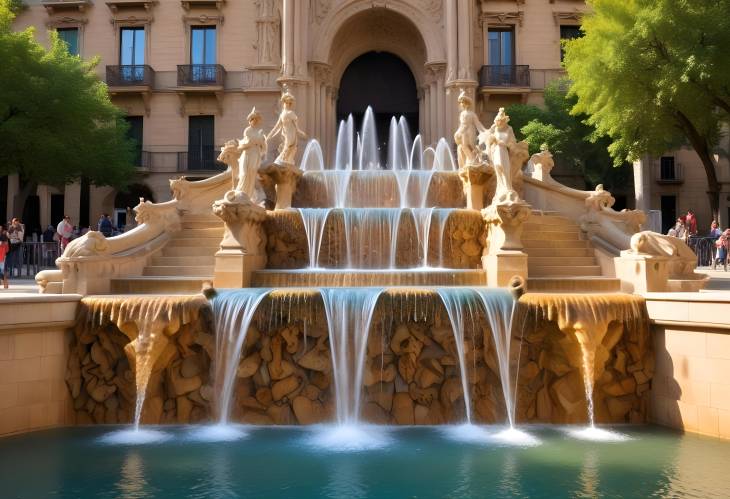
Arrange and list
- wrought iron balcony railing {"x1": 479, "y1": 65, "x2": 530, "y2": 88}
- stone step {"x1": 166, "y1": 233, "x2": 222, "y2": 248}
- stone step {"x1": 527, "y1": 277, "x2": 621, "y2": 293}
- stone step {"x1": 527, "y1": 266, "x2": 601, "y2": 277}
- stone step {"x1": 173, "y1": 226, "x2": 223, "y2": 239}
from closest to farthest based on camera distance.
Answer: stone step {"x1": 527, "y1": 277, "x2": 621, "y2": 293} < stone step {"x1": 527, "y1": 266, "x2": 601, "y2": 277} < stone step {"x1": 166, "y1": 233, "x2": 222, "y2": 248} < stone step {"x1": 173, "y1": 226, "x2": 223, "y2": 239} < wrought iron balcony railing {"x1": 479, "y1": 65, "x2": 530, "y2": 88}

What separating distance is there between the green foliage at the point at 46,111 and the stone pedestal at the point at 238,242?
46.3ft

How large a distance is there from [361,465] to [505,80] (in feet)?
88.7

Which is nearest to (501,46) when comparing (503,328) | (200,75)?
(200,75)

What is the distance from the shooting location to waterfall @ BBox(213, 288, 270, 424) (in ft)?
30.3

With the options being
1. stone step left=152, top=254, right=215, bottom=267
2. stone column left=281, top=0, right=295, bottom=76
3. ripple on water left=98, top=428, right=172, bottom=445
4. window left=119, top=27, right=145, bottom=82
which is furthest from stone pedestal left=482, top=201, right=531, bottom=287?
window left=119, top=27, right=145, bottom=82

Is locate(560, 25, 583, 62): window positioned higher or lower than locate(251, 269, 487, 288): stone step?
higher

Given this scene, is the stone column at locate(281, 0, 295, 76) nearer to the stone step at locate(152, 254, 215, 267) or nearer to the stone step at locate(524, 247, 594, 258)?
the stone step at locate(152, 254, 215, 267)

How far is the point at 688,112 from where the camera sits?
19469mm

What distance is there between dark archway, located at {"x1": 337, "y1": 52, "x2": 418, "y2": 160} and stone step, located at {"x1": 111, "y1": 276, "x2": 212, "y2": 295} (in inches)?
922

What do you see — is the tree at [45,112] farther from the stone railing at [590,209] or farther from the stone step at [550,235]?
the stone step at [550,235]

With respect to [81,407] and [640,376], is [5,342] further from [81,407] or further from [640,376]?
[640,376]

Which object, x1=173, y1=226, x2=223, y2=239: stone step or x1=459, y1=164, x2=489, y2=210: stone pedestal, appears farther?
x1=459, y1=164, x2=489, y2=210: stone pedestal

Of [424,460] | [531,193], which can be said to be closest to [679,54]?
[531,193]

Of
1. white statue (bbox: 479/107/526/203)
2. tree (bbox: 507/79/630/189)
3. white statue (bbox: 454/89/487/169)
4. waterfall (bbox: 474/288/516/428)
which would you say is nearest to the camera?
waterfall (bbox: 474/288/516/428)
